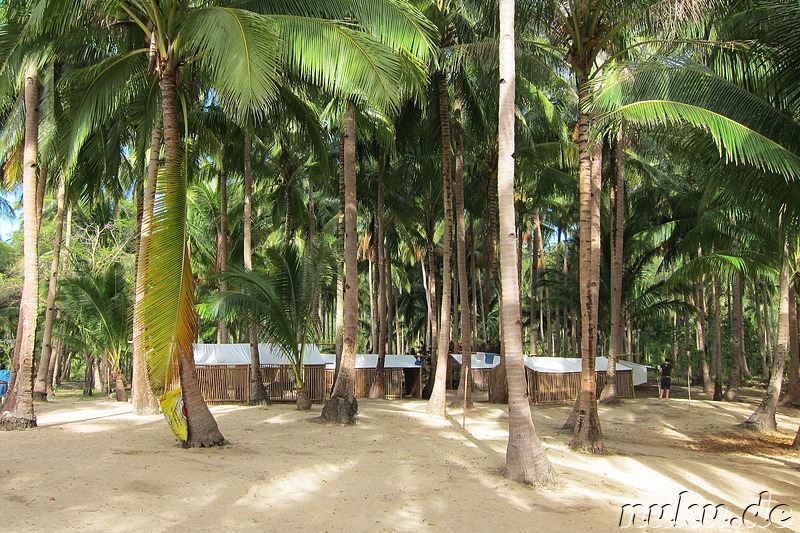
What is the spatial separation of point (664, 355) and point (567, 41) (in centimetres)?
3525

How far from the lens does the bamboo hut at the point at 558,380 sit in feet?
61.7

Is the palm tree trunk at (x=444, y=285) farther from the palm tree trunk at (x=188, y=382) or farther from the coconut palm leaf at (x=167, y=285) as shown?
the coconut palm leaf at (x=167, y=285)

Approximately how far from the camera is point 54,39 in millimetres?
11109

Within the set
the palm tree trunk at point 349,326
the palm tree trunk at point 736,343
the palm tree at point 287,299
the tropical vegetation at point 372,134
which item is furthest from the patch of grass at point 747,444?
the palm tree at point 287,299

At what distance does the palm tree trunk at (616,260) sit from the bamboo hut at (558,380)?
762mm

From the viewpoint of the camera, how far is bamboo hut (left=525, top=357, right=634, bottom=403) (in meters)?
18.8

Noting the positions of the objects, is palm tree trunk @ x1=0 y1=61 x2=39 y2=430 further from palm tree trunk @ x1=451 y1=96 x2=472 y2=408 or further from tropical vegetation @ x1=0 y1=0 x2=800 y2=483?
palm tree trunk @ x1=451 y1=96 x2=472 y2=408

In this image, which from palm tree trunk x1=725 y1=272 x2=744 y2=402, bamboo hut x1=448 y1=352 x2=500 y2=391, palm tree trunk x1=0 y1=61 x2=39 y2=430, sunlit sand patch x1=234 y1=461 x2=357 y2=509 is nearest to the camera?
sunlit sand patch x1=234 y1=461 x2=357 y2=509

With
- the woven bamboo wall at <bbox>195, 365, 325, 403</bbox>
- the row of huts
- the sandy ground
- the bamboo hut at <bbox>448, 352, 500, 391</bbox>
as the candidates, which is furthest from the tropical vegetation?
the bamboo hut at <bbox>448, 352, 500, 391</bbox>

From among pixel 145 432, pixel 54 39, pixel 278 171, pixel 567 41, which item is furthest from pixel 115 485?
pixel 278 171

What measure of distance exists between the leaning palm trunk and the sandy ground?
1.19 m

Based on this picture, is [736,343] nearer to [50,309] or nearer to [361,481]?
[361,481]

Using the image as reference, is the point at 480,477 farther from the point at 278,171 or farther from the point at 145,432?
the point at 278,171

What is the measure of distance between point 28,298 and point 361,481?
7.33m
